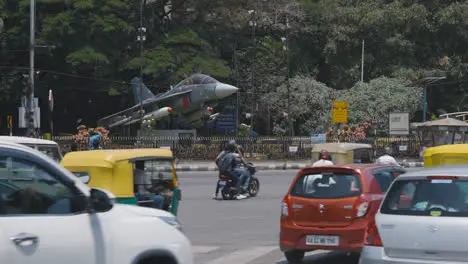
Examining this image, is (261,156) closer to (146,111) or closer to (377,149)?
(377,149)

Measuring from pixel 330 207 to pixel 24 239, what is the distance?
6.48m

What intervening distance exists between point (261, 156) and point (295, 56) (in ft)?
71.6

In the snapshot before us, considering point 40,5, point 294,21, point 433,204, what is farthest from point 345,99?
point 433,204

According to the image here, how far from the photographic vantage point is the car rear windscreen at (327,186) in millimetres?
11641

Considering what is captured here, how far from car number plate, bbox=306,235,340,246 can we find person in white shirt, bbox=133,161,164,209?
315cm

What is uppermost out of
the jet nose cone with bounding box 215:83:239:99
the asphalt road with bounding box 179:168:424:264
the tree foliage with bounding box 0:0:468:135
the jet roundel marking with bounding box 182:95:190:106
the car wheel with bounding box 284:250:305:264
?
the tree foliage with bounding box 0:0:468:135

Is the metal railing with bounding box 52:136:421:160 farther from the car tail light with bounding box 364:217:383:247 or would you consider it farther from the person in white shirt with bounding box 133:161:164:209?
the car tail light with bounding box 364:217:383:247

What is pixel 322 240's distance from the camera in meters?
11.5

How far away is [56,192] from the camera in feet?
20.2

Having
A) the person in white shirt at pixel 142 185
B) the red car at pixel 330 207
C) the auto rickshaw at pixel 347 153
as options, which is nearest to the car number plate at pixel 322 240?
the red car at pixel 330 207

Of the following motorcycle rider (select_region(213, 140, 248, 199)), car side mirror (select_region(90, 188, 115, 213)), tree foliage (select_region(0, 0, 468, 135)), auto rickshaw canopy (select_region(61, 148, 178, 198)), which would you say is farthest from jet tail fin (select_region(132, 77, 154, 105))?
car side mirror (select_region(90, 188, 115, 213))

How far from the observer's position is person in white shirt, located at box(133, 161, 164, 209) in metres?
13.7

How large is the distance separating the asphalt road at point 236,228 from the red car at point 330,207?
87 cm

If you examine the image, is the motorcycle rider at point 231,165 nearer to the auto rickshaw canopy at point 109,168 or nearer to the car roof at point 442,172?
the auto rickshaw canopy at point 109,168
